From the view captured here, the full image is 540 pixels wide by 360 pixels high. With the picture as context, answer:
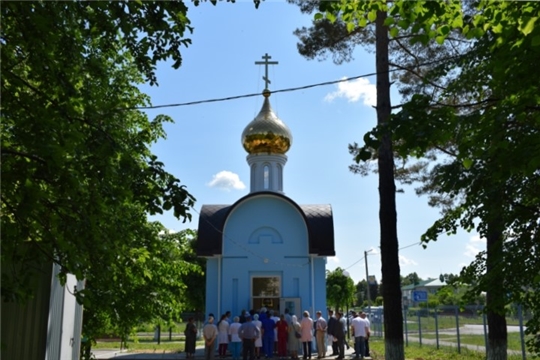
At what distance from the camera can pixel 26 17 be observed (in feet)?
13.5

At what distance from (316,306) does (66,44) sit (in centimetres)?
1650

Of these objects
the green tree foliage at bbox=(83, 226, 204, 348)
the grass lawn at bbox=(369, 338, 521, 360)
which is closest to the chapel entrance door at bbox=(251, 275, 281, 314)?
the grass lawn at bbox=(369, 338, 521, 360)

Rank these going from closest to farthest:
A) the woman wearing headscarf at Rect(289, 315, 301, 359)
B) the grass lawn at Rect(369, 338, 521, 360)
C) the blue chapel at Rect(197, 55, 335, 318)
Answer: the grass lawn at Rect(369, 338, 521, 360) < the woman wearing headscarf at Rect(289, 315, 301, 359) < the blue chapel at Rect(197, 55, 335, 318)

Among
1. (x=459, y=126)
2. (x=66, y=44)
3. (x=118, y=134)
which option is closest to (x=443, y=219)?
(x=459, y=126)

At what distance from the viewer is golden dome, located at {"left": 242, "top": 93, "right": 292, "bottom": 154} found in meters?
23.4

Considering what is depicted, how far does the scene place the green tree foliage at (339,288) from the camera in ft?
132

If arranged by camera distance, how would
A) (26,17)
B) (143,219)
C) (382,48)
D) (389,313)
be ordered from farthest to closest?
(382,48), (389,313), (143,219), (26,17)

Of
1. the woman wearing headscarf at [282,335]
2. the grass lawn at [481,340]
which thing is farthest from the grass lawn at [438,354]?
the woman wearing headscarf at [282,335]

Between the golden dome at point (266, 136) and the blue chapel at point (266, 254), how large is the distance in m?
3.59

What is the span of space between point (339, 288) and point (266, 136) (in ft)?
66.7

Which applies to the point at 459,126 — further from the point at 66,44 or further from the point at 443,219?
the point at 443,219

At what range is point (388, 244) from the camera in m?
9.12

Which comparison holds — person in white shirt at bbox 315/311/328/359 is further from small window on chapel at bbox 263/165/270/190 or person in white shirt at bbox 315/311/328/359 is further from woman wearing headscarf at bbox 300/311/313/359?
small window on chapel at bbox 263/165/270/190

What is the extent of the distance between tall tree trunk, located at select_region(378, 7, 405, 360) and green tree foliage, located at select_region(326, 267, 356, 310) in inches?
1252
